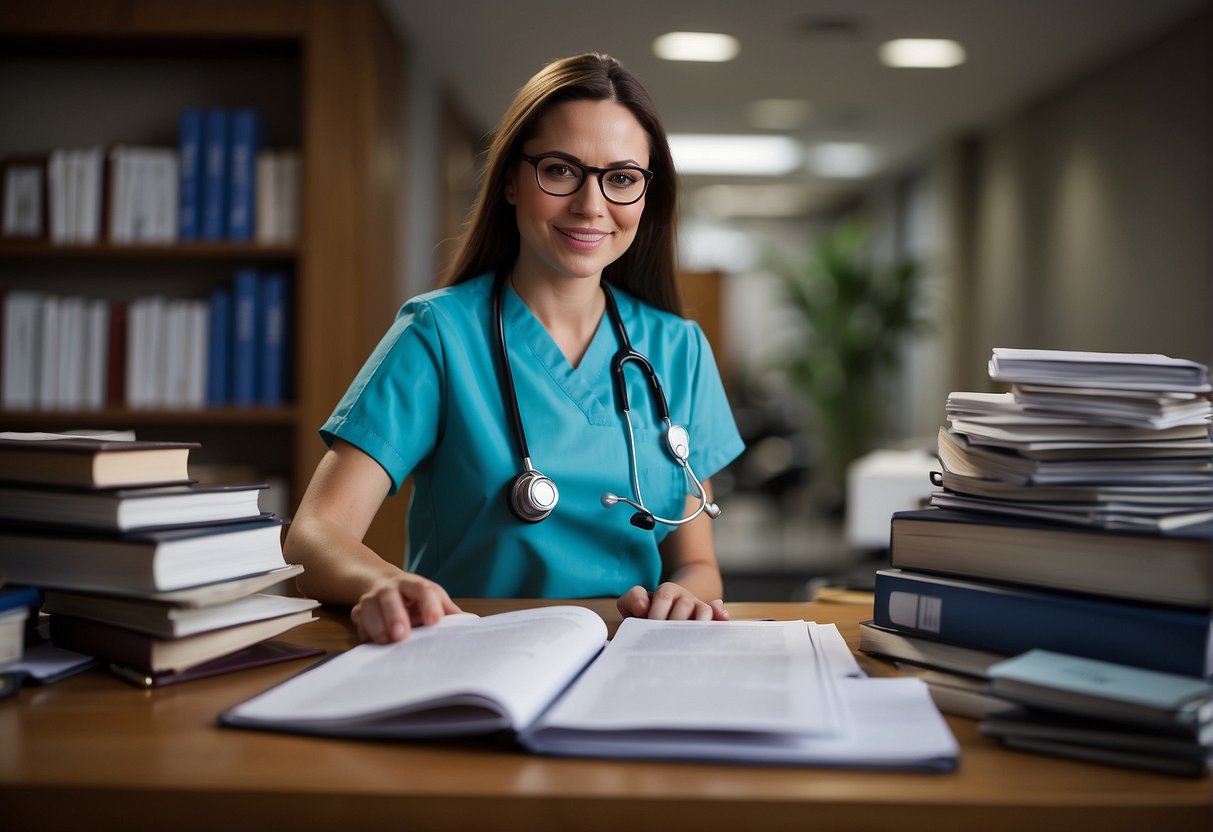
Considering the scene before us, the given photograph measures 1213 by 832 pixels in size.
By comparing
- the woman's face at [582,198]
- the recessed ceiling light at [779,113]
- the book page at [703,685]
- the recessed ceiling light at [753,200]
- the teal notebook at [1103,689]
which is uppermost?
the recessed ceiling light at [753,200]

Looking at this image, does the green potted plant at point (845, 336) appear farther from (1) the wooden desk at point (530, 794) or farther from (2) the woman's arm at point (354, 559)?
(1) the wooden desk at point (530, 794)

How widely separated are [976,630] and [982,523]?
82 millimetres

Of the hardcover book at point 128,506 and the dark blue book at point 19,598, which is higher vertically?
the hardcover book at point 128,506

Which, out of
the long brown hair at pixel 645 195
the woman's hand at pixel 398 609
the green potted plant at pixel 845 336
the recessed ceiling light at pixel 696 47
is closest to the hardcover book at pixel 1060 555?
the woman's hand at pixel 398 609

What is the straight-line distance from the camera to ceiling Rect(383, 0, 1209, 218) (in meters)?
3.91

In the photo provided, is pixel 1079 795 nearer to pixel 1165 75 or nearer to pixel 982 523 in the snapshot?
pixel 982 523

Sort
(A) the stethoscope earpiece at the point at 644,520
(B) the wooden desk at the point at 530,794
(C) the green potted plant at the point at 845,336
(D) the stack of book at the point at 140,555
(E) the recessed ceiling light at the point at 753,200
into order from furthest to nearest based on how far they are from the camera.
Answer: (E) the recessed ceiling light at the point at 753,200 → (C) the green potted plant at the point at 845,336 → (A) the stethoscope earpiece at the point at 644,520 → (D) the stack of book at the point at 140,555 → (B) the wooden desk at the point at 530,794

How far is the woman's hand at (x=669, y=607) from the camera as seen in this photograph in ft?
3.34

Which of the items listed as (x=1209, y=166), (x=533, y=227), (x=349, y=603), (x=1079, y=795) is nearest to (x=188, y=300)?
(x=533, y=227)

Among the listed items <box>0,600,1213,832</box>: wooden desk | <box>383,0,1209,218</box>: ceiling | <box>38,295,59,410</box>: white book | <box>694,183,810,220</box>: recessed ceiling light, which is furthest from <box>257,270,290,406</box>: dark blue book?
<box>694,183,810,220</box>: recessed ceiling light

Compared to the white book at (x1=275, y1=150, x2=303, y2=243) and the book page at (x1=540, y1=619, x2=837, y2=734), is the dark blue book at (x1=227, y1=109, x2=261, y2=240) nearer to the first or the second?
the white book at (x1=275, y1=150, x2=303, y2=243)

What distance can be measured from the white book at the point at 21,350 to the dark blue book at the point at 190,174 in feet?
1.60

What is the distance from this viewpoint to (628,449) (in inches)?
55.0

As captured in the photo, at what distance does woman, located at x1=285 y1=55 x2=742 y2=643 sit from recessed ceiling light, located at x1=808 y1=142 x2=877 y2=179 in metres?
5.58
